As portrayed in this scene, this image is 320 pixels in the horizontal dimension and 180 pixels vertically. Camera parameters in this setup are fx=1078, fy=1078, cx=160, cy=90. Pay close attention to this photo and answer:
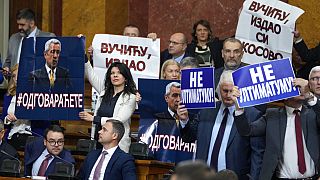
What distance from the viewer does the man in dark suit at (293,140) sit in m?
8.44

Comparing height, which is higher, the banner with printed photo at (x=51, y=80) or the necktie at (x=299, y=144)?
the banner with printed photo at (x=51, y=80)

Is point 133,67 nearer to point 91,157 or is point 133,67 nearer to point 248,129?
point 91,157

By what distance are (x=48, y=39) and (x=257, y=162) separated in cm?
288

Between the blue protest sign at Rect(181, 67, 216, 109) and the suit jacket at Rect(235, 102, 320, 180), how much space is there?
0.40 metres

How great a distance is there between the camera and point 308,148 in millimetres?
8445

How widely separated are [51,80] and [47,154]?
0.79 m

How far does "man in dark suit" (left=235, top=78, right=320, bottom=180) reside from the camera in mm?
8438

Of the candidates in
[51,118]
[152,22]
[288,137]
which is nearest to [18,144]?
[51,118]

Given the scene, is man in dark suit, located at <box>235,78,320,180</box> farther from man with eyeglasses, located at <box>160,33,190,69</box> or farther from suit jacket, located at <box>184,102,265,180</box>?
man with eyeglasses, located at <box>160,33,190,69</box>

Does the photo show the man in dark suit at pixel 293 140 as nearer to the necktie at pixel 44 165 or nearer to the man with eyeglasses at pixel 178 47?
the necktie at pixel 44 165

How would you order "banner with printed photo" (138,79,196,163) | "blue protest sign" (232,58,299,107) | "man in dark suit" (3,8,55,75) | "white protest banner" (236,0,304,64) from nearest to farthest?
"blue protest sign" (232,58,299,107) → "banner with printed photo" (138,79,196,163) → "white protest banner" (236,0,304,64) → "man in dark suit" (3,8,55,75)

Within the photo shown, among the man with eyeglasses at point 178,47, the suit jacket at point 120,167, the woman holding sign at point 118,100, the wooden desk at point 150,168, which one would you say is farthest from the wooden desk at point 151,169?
the man with eyeglasses at point 178,47

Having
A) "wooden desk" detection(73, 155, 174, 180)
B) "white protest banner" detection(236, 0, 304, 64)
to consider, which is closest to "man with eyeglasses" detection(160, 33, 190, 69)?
"white protest banner" detection(236, 0, 304, 64)

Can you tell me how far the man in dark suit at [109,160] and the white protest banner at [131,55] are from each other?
151cm
